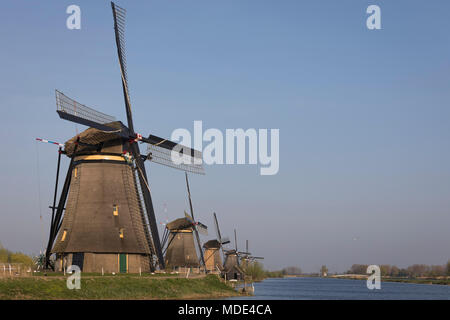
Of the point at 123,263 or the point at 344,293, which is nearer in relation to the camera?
the point at 123,263

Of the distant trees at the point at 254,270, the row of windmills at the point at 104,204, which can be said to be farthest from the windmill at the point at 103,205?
the distant trees at the point at 254,270

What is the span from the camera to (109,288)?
112ft

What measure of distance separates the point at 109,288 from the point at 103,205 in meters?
9.59

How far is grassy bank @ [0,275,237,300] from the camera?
29.4 m

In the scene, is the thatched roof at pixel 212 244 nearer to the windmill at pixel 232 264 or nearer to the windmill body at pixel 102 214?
the windmill at pixel 232 264

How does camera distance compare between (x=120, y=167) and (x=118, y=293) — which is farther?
(x=120, y=167)

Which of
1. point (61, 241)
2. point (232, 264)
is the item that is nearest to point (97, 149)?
point (61, 241)

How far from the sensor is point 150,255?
147 feet

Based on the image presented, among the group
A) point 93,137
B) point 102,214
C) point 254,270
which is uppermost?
point 93,137

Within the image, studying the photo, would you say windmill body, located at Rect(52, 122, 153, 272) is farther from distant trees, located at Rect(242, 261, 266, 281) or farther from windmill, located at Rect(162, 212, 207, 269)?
distant trees, located at Rect(242, 261, 266, 281)

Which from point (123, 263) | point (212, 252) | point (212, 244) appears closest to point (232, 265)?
point (212, 252)

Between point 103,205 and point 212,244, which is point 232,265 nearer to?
point 212,244

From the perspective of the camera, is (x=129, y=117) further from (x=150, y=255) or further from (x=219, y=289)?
(x=219, y=289)
